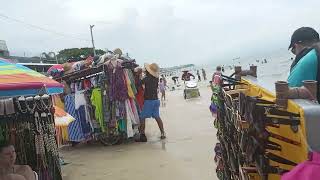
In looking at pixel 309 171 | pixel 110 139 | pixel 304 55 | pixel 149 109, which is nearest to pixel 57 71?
pixel 110 139

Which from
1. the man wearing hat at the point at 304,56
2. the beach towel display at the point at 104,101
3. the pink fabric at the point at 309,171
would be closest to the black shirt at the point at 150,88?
the beach towel display at the point at 104,101

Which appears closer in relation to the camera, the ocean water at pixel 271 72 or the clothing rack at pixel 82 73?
the ocean water at pixel 271 72

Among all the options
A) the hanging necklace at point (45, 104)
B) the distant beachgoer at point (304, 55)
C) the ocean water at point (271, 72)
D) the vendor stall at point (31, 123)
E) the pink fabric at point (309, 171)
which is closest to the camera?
the pink fabric at point (309, 171)

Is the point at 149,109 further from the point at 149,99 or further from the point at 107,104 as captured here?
the point at 107,104

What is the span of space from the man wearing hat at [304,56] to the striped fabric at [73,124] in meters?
6.47

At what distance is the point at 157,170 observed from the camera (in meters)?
6.65

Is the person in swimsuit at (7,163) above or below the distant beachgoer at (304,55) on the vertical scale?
below

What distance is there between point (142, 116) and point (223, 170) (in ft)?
16.3

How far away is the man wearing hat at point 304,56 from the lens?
2.84m

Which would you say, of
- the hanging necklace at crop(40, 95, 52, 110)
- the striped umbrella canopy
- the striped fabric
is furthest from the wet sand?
the striped umbrella canopy

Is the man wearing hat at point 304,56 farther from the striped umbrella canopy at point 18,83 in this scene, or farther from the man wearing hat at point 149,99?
the man wearing hat at point 149,99

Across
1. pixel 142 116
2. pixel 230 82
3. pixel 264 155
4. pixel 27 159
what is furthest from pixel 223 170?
pixel 142 116

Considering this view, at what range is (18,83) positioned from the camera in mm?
3961

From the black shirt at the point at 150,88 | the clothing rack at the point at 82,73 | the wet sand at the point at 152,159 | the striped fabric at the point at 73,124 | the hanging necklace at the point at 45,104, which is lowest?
the wet sand at the point at 152,159
